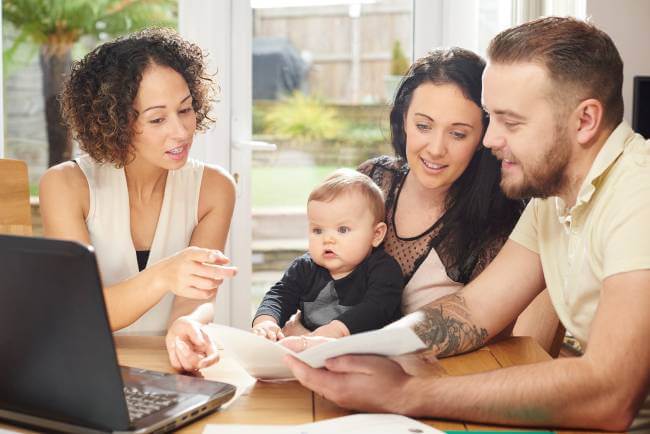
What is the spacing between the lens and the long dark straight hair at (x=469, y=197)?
1972mm

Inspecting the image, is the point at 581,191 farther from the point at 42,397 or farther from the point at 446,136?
the point at 42,397

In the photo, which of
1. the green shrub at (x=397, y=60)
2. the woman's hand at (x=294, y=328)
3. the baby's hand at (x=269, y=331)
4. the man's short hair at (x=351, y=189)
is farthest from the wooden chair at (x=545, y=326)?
the green shrub at (x=397, y=60)

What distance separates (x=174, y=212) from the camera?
2238mm

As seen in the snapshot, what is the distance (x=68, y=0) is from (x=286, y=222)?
1247 mm

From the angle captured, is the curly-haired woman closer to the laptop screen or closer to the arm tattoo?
the arm tattoo

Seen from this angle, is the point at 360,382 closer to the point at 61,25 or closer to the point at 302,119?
the point at 302,119

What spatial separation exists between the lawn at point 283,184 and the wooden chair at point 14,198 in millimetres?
1476

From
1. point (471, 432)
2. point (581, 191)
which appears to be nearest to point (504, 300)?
point (581, 191)

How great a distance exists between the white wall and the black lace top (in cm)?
129

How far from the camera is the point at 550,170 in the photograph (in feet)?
5.24

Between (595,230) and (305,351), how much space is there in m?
0.56

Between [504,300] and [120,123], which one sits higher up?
[120,123]

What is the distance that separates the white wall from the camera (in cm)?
301

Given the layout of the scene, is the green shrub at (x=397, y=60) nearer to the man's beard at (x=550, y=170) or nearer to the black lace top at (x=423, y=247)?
the black lace top at (x=423, y=247)
